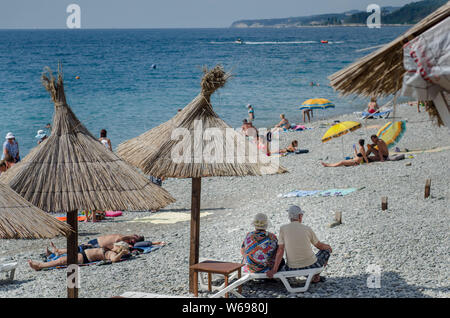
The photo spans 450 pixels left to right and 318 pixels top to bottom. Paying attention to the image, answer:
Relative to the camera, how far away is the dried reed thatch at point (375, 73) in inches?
150

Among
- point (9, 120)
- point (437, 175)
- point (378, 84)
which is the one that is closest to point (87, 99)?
point (9, 120)

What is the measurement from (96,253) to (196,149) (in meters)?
3.30

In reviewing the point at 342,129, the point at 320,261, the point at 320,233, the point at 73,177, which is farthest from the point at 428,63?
the point at 342,129

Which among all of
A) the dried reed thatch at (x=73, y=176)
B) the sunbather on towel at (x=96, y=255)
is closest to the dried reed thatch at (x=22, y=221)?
the dried reed thatch at (x=73, y=176)

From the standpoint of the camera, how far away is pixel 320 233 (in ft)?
29.0

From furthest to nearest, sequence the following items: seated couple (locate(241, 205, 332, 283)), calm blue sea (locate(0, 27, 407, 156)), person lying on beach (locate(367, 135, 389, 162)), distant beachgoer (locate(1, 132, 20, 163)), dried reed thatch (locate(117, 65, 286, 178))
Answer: calm blue sea (locate(0, 27, 407, 156)) → person lying on beach (locate(367, 135, 389, 162)) → distant beachgoer (locate(1, 132, 20, 163)) → seated couple (locate(241, 205, 332, 283)) → dried reed thatch (locate(117, 65, 286, 178))

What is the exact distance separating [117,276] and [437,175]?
7.04m

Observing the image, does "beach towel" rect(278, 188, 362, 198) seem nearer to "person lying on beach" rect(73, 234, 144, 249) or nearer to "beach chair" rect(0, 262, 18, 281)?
"person lying on beach" rect(73, 234, 144, 249)

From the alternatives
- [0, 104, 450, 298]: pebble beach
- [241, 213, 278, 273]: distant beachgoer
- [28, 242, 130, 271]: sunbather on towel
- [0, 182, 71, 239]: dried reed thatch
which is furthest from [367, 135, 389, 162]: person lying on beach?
[0, 182, 71, 239]: dried reed thatch

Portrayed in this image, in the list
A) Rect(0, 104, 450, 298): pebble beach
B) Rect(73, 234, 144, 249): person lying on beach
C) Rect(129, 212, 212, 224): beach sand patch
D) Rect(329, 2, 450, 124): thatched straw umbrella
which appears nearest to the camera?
Rect(329, 2, 450, 124): thatched straw umbrella

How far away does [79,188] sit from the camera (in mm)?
5262

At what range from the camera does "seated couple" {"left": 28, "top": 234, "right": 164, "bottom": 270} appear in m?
8.58

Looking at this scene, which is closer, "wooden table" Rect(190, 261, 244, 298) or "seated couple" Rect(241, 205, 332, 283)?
"wooden table" Rect(190, 261, 244, 298)

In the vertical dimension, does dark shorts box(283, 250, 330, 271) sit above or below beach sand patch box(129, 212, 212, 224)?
above
